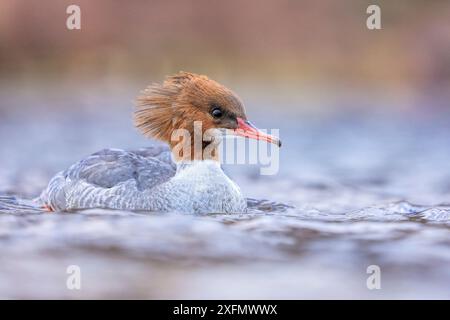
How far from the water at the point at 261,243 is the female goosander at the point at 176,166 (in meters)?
0.29

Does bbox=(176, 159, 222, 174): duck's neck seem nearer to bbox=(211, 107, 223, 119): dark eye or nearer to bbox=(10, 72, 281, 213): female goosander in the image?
bbox=(10, 72, 281, 213): female goosander

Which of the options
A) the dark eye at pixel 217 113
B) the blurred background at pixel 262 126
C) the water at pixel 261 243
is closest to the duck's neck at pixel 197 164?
the dark eye at pixel 217 113

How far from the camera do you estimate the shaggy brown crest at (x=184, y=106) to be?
7.57m

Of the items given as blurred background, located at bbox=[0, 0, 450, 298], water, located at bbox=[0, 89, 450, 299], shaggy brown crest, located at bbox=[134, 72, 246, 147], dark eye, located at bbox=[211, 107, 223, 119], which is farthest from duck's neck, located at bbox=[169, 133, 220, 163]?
blurred background, located at bbox=[0, 0, 450, 298]

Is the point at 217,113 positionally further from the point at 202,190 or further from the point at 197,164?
the point at 202,190

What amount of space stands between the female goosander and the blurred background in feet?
1.60

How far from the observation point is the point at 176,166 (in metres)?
8.09

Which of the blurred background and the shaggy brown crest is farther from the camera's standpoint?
the shaggy brown crest

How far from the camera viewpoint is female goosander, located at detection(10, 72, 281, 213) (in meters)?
7.52

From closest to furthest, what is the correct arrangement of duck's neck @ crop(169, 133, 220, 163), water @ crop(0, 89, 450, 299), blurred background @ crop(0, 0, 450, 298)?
water @ crop(0, 89, 450, 299) < blurred background @ crop(0, 0, 450, 298) < duck's neck @ crop(169, 133, 220, 163)

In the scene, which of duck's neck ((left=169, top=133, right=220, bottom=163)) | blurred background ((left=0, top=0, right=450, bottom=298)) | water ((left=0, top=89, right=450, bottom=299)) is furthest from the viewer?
duck's neck ((left=169, top=133, right=220, bottom=163))

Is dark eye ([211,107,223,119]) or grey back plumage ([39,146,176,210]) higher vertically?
dark eye ([211,107,223,119])

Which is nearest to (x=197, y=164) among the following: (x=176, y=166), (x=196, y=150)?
(x=196, y=150)

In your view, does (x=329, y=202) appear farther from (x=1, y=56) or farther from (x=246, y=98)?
(x=1, y=56)
